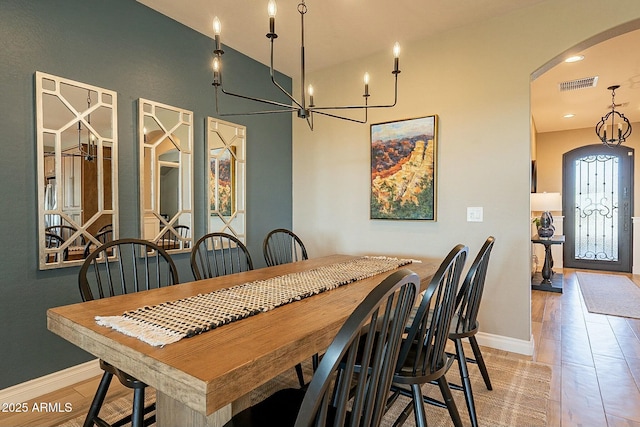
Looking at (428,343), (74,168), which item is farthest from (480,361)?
(74,168)

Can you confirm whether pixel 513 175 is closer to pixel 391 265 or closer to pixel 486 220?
pixel 486 220

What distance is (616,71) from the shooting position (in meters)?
3.75

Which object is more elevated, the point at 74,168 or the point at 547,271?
the point at 74,168

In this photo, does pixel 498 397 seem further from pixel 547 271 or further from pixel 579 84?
pixel 579 84

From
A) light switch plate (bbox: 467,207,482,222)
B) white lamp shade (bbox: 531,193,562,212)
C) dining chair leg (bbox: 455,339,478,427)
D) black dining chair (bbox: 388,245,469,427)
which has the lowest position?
dining chair leg (bbox: 455,339,478,427)

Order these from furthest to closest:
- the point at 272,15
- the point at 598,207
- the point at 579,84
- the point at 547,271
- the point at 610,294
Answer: the point at 598,207
the point at 547,271
the point at 610,294
the point at 579,84
the point at 272,15

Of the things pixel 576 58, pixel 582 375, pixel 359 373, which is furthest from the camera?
pixel 576 58

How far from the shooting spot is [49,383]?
2.13 m

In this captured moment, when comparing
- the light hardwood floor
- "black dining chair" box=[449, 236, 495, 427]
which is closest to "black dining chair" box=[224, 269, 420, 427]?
"black dining chair" box=[449, 236, 495, 427]

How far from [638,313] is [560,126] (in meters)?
3.79

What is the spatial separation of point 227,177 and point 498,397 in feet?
8.56

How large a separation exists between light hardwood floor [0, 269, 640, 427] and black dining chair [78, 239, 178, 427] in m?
0.60

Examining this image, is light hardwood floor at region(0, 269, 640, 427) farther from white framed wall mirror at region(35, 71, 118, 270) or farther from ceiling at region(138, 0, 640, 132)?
ceiling at region(138, 0, 640, 132)

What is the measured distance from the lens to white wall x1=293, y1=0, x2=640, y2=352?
261 centimetres
